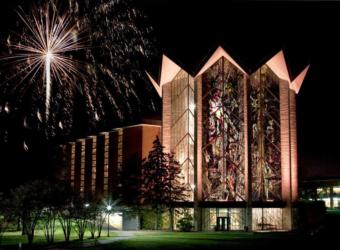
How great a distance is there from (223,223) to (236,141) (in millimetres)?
7347

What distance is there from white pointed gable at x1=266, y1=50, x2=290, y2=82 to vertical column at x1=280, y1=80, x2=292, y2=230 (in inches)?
27.1

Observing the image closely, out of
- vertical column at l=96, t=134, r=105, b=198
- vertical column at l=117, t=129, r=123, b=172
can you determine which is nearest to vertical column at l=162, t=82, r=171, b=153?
vertical column at l=117, t=129, r=123, b=172

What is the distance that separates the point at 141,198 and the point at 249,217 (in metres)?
9.10

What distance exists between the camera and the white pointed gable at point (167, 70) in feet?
165

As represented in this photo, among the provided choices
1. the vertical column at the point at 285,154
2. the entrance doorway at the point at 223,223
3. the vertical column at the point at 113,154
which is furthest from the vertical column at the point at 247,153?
the vertical column at the point at 113,154

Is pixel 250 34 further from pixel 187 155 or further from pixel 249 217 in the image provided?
pixel 249 217

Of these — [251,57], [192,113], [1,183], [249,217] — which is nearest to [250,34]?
[251,57]

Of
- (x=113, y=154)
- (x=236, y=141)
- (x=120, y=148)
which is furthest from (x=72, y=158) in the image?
(x=236, y=141)

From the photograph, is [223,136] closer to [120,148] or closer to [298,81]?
[298,81]

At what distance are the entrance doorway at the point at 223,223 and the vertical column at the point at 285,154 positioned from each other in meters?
5.54

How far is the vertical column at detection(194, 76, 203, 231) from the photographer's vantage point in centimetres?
4525

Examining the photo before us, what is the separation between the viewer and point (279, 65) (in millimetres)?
48969

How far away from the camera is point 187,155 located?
48031mm

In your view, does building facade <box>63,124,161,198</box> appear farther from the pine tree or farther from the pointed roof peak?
the pointed roof peak
